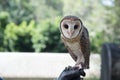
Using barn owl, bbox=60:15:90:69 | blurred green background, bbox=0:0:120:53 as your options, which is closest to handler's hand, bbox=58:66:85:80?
barn owl, bbox=60:15:90:69

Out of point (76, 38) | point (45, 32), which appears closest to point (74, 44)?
point (76, 38)

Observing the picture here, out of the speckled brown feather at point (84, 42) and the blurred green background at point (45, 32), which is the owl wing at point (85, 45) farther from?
the blurred green background at point (45, 32)

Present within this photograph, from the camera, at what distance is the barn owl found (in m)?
1.33

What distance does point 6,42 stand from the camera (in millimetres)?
9297

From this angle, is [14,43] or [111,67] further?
[14,43]

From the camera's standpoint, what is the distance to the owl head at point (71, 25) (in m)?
1.33

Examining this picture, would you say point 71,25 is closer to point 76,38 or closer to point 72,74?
point 76,38

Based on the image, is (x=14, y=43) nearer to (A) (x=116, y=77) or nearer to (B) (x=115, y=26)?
(B) (x=115, y=26)

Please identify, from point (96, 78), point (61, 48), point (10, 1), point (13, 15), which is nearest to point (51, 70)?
point (96, 78)

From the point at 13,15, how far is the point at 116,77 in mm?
8251

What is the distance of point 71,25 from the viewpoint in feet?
4.39

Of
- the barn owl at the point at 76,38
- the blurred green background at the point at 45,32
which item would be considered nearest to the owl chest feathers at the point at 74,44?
the barn owl at the point at 76,38

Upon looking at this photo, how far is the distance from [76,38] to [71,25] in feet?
0.15

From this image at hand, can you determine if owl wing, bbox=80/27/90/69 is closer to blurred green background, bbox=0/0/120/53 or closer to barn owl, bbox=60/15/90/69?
barn owl, bbox=60/15/90/69
